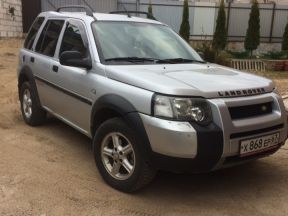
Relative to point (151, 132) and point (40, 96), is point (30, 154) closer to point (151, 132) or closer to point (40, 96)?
point (40, 96)

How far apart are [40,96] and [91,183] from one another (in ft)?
7.13

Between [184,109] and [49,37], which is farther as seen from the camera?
[49,37]

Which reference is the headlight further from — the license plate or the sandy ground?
the sandy ground

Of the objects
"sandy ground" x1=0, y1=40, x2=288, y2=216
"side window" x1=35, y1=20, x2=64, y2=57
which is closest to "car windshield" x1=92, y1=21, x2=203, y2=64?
"side window" x1=35, y1=20, x2=64, y2=57

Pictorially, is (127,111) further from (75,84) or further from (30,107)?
(30,107)

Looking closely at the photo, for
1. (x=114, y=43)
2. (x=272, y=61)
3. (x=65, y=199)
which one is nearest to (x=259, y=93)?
(x=114, y=43)

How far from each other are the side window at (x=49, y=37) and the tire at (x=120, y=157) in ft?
6.12

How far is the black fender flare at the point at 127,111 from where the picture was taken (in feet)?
12.8

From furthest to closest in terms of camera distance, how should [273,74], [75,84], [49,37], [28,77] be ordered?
[273,74] → [28,77] → [49,37] → [75,84]

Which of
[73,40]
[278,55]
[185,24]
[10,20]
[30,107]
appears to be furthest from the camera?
[185,24]

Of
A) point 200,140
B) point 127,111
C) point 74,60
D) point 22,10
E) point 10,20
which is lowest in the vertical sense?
point 200,140

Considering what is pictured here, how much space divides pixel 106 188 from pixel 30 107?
108 inches

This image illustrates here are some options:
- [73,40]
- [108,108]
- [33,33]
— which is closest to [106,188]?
[108,108]

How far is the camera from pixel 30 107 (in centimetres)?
666
